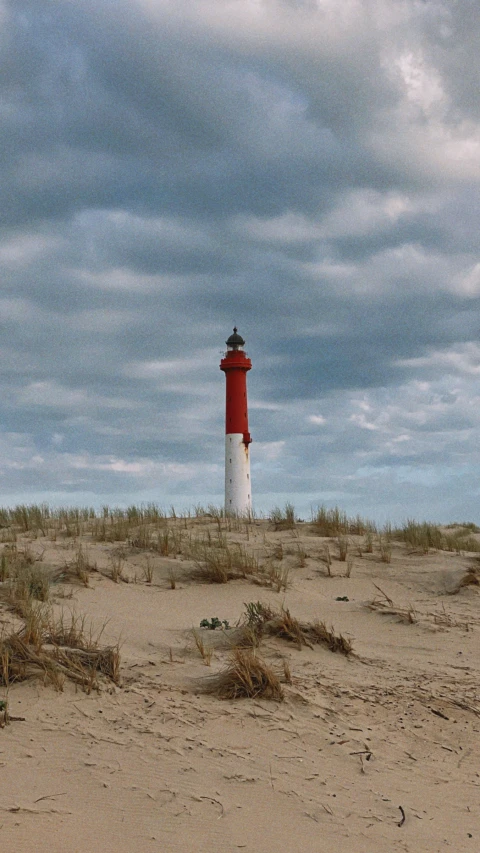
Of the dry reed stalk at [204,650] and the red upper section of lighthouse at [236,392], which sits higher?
the red upper section of lighthouse at [236,392]

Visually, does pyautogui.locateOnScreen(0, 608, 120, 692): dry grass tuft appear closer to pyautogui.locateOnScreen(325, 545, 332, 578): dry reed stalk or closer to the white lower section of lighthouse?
pyautogui.locateOnScreen(325, 545, 332, 578): dry reed stalk

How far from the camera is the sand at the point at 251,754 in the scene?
389 centimetres

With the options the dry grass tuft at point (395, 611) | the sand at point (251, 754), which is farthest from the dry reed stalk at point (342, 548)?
the sand at point (251, 754)

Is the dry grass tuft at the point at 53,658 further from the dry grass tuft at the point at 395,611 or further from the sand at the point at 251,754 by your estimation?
the dry grass tuft at the point at 395,611

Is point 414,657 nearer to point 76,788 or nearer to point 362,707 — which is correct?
point 362,707

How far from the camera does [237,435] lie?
25.3m

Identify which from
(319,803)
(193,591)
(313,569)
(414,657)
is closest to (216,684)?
(319,803)

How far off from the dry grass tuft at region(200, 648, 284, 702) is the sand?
0.27 feet

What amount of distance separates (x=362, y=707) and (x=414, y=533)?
8.00 metres

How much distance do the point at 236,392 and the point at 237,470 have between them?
2.73 m

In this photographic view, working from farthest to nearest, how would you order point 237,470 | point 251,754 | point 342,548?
point 237,470
point 342,548
point 251,754

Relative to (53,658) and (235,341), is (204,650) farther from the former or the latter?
(235,341)

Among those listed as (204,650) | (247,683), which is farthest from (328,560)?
(247,683)

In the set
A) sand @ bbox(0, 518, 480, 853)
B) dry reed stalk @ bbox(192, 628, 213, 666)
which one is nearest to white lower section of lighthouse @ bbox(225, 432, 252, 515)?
sand @ bbox(0, 518, 480, 853)
